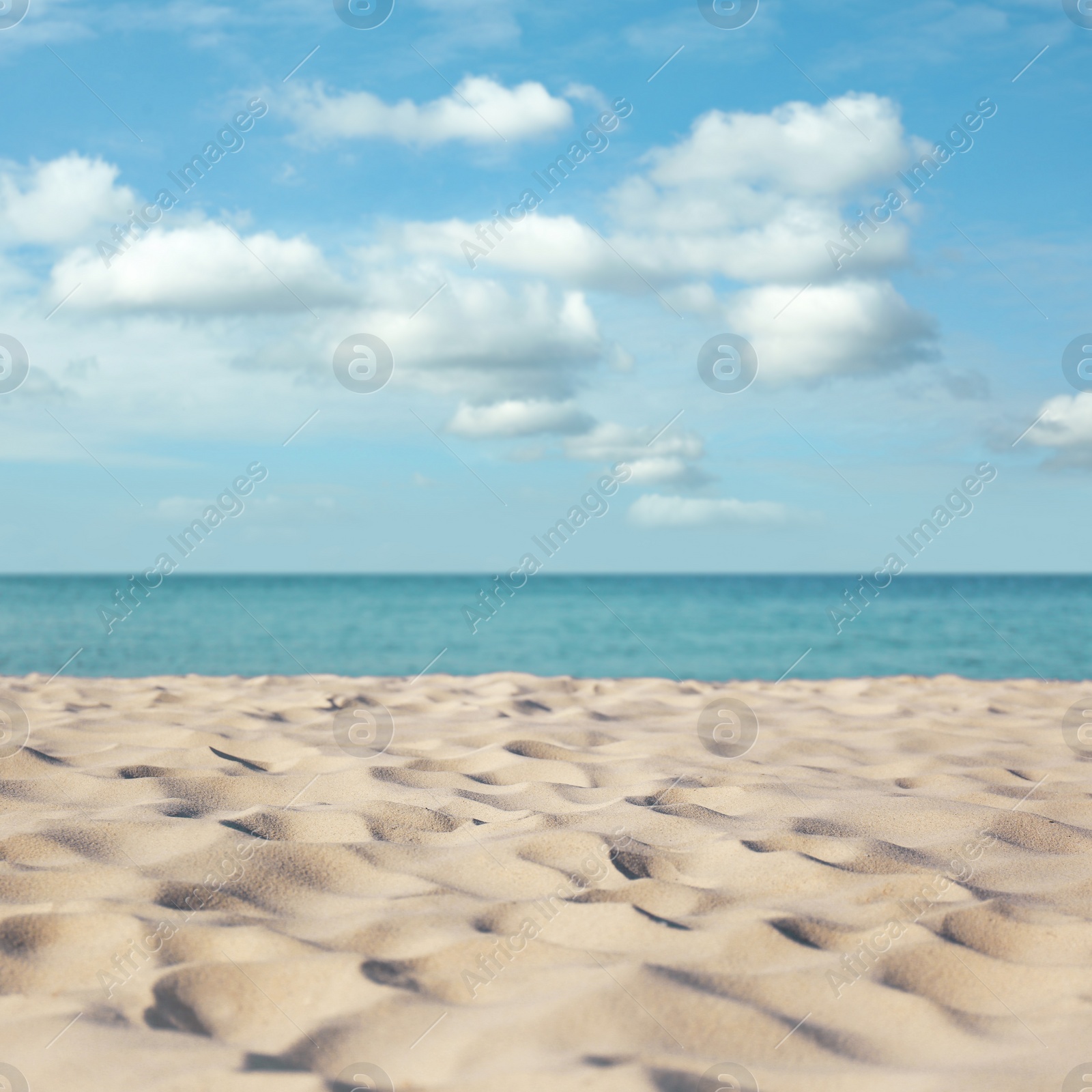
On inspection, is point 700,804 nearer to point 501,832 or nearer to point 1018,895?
point 501,832

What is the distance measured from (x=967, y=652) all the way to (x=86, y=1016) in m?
16.0

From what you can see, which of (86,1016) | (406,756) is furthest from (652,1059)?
(406,756)

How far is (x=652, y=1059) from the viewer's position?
5.00 ft
